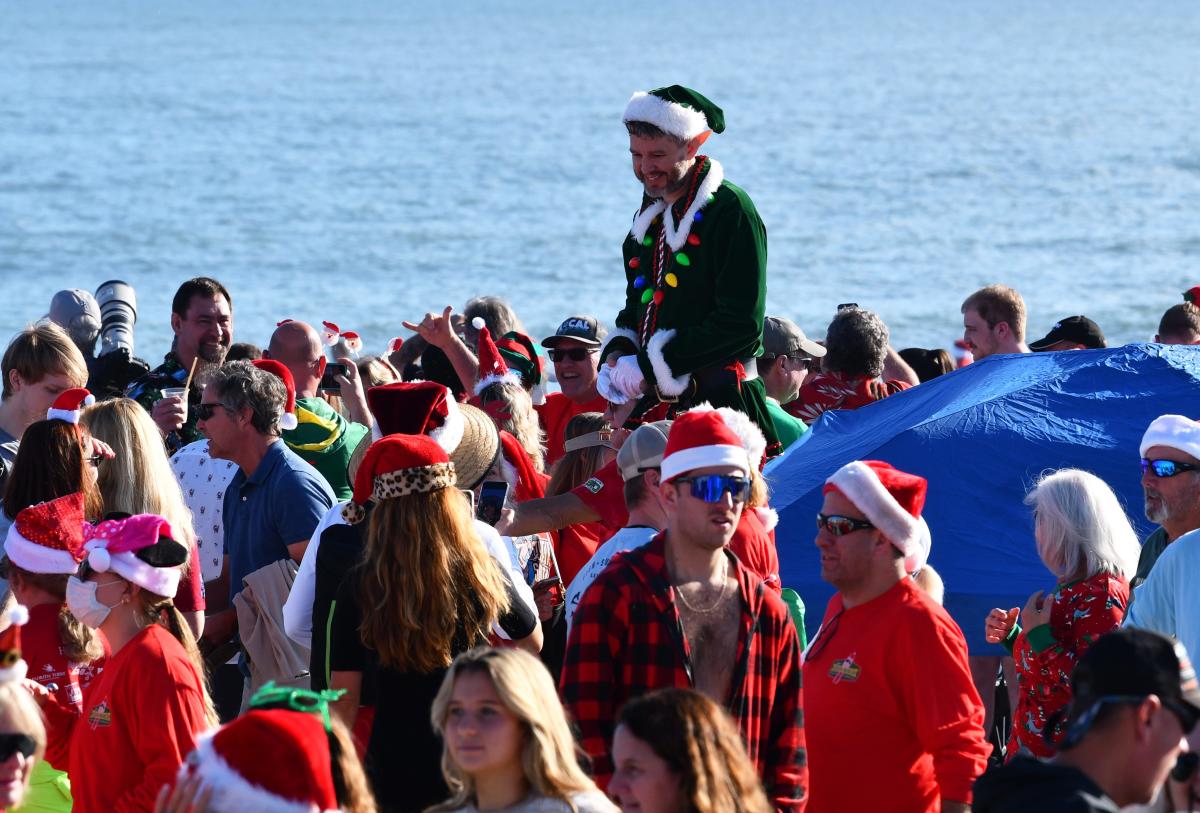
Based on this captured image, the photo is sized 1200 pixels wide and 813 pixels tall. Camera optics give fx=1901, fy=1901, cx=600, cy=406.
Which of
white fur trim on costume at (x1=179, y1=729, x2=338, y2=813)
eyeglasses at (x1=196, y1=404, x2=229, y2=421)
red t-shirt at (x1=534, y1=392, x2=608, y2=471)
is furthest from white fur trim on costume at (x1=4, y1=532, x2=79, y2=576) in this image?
red t-shirt at (x1=534, y1=392, x2=608, y2=471)

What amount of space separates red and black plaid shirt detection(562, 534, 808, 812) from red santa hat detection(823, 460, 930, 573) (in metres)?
0.56

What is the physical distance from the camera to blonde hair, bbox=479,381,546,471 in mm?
7109

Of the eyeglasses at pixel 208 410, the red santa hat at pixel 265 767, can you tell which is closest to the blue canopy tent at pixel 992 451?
the eyeglasses at pixel 208 410

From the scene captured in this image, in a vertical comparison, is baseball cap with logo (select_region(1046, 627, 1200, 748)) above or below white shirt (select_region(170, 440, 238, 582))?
above

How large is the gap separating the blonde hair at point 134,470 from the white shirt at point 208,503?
57cm

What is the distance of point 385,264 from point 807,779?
31935 mm

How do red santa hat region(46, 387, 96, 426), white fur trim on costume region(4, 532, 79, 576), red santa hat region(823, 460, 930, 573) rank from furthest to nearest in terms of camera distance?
red santa hat region(46, 387, 96, 426) < white fur trim on costume region(4, 532, 79, 576) < red santa hat region(823, 460, 930, 573)

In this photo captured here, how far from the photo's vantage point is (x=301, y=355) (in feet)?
26.6

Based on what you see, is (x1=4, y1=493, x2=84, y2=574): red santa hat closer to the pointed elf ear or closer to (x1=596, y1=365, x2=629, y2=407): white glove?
(x1=596, y1=365, x2=629, y2=407): white glove

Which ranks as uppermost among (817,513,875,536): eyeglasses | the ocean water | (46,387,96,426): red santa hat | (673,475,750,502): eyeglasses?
(673,475,750,502): eyeglasses

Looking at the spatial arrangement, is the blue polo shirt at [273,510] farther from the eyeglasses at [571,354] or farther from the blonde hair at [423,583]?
the eyeglasses at [571,354]

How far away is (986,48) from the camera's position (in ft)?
353

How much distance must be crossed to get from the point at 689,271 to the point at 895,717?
2.16m

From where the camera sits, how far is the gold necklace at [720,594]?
448 cm
